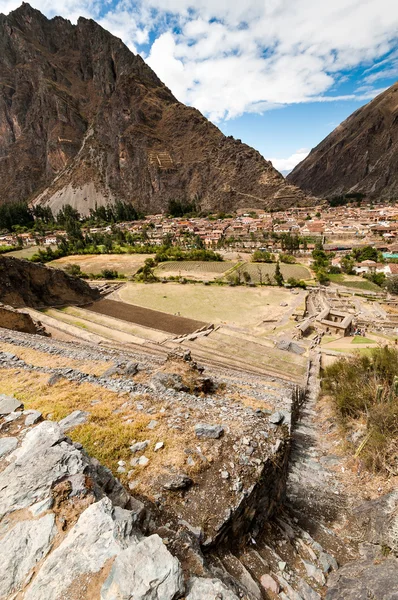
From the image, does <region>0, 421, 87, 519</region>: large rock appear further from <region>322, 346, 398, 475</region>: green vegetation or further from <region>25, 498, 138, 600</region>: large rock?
<region>322, 346, 398, 475</region>: green vegetation

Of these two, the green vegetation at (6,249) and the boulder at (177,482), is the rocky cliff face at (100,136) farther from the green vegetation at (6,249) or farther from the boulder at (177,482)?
the boulder at (177,482)

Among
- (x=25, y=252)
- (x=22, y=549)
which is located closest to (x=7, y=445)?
(x=22, y=549)

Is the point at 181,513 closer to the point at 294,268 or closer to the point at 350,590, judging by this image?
the point at 350,590

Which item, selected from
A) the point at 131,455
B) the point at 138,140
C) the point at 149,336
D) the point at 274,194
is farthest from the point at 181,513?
the point at 138,140

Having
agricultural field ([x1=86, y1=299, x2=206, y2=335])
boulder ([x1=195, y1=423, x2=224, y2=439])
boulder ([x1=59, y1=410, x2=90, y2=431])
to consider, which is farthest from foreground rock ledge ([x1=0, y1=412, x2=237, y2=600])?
agricultural field ([x1=86, y1=299, x2=206, y2=335])

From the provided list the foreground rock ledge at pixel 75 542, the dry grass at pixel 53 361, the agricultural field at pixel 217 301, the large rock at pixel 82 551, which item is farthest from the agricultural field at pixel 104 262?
the large rock at pixel 82 551
